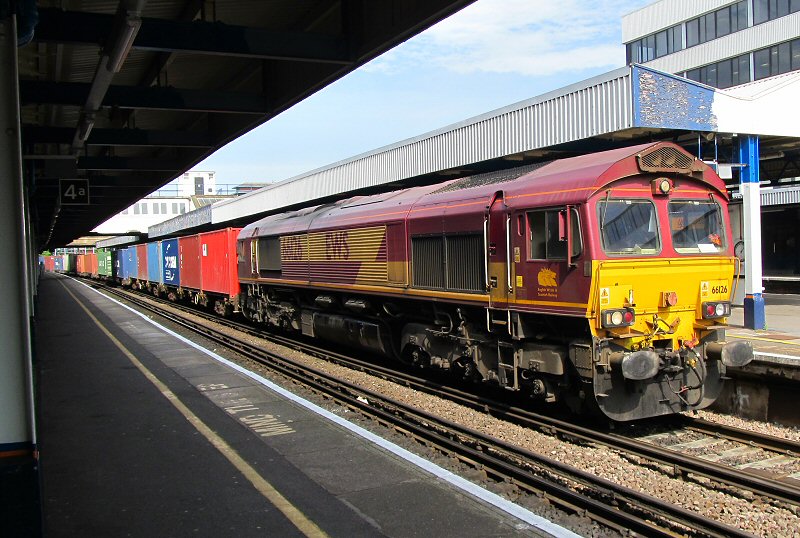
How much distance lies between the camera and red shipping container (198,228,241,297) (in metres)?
20.5

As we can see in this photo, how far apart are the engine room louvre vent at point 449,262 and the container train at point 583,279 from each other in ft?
0.08

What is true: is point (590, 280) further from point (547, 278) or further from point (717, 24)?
point (717, 24)

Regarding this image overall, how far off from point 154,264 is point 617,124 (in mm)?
27453

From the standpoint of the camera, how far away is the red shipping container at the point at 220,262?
67.3ft

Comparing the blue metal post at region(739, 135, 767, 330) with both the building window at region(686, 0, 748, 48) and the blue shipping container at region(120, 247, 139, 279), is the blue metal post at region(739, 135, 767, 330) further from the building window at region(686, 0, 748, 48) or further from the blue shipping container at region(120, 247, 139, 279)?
the blue shipping container at region(120, 247, 139, 279)

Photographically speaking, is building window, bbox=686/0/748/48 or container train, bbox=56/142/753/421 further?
building window, bbox=686/0/748/48

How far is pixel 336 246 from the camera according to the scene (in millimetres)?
13219

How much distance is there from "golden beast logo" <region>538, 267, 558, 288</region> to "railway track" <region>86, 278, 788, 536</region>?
70.4 inches

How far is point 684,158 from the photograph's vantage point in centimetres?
825

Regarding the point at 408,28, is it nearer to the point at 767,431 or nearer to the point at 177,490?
the point at 177,490

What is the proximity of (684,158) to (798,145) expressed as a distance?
10551mm

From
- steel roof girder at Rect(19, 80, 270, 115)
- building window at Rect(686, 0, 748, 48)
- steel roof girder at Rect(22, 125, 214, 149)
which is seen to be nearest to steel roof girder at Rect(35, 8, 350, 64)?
steel roof girder at Rect(19, 80, 270, 115)

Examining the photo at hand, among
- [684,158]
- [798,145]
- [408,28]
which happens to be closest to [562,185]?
[684,158]

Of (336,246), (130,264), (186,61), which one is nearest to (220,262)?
(336,246)
